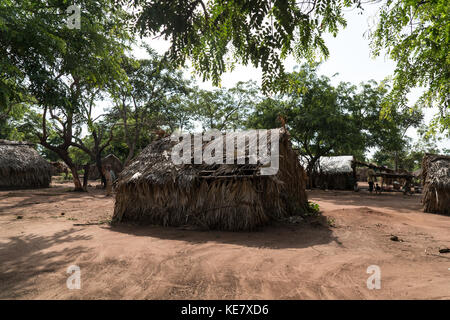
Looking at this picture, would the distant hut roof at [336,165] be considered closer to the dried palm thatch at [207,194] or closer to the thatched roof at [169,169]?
the dried palm thatch at [207,194]

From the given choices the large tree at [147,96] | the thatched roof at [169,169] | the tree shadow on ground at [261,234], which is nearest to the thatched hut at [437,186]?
the tree shadow on ground at [261,234]

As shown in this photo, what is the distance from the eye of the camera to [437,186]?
8.42 metres

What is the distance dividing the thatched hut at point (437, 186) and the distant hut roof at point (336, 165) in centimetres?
1071

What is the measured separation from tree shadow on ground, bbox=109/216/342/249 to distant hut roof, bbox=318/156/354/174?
15657 millimetres

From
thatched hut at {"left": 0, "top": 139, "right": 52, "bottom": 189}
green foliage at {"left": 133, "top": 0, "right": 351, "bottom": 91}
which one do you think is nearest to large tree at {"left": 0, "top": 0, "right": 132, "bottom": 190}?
green foliage at {"left": 133, "top": 0, "right": 351, "bottom": 91}

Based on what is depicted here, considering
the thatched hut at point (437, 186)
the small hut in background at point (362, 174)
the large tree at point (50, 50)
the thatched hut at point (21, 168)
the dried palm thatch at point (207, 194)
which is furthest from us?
the small hut in background at point (362, 174)

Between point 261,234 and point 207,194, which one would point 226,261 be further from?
point 207,194

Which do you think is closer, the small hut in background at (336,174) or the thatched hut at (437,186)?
the thatched hut at (437,186)

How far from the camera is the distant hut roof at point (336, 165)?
2011 centimetres

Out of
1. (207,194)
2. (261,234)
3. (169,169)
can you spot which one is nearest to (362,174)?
(261,234)

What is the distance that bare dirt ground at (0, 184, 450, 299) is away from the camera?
2.75m

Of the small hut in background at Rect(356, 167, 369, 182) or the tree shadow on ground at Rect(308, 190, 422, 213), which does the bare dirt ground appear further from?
the small hut in background at Rect(356, 167, 369, 182)

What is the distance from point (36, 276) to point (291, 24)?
15.2ft
